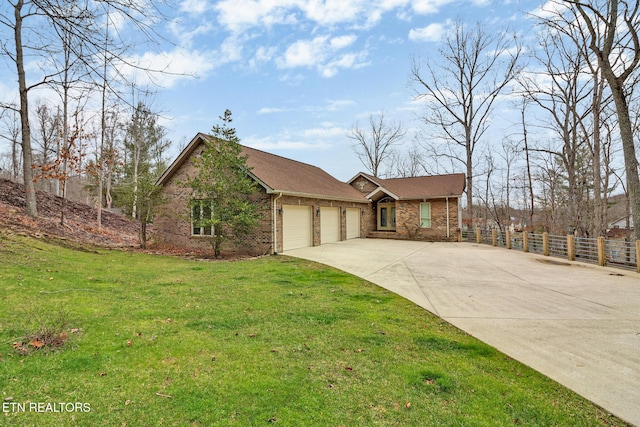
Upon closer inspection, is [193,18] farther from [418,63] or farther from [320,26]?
[418,63]

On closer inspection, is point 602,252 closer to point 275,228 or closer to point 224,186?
point 275,228

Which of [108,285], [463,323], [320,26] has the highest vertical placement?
[320,26]

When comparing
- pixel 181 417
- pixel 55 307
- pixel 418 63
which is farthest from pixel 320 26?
pixel 418 63

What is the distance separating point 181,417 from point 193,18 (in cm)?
455

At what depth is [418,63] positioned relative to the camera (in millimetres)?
24312

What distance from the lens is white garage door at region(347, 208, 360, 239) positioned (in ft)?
64.8

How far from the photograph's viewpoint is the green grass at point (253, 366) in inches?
101

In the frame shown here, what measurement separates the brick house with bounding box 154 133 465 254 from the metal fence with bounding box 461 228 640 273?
4206mm

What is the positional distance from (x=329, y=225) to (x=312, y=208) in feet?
7.55

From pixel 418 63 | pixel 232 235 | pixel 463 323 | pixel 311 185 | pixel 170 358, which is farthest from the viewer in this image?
pixel 418 63

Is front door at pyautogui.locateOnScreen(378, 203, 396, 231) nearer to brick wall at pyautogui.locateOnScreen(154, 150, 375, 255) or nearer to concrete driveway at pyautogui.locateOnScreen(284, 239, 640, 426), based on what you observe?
brick wall at pyautogui.locateOnScreen(154, 150, 375, 255)

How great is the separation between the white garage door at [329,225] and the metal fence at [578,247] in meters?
8.66

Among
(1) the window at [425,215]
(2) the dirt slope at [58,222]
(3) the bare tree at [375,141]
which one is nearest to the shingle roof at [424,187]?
(1) the window at [425,215]

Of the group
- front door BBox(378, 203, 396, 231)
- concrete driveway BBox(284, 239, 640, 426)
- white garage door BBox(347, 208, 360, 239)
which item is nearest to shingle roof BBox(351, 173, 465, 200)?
front door BBox(378, 203, 396, 231)
